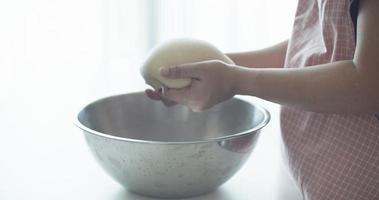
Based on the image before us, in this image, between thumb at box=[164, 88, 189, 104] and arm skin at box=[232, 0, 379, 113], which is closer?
arm skin at box=[232, 0, 379, 113]

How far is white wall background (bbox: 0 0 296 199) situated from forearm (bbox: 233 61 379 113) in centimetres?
62

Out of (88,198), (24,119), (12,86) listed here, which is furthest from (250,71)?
(12,86)

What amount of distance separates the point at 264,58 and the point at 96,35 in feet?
2.61

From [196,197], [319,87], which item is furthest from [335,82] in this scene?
[196,197]

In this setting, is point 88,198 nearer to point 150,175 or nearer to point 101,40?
point 150,175

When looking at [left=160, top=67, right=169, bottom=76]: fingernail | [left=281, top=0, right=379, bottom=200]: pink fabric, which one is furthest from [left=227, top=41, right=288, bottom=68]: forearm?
[left=160, top=67, right=169, bottom=76]: fingernail

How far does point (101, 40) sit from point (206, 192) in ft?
3.02

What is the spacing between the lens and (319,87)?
59 centimetres

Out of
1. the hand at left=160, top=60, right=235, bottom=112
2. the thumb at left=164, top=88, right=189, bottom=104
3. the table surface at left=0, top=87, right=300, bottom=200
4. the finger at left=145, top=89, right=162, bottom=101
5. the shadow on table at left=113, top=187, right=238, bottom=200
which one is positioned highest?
the hand at left=160, top=60, right=235, bottom=112

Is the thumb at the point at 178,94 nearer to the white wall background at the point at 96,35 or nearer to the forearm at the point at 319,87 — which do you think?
the forearm at the point at 319,87

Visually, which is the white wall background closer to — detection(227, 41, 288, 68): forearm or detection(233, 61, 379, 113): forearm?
detection(227, 41, 288, 68): forearm

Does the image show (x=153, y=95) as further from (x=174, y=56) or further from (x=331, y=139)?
(x=331, y=139)

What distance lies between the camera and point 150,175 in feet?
2.19

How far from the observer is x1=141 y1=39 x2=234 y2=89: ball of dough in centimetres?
68
